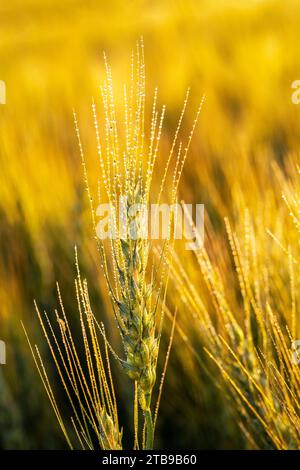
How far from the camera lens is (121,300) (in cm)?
76

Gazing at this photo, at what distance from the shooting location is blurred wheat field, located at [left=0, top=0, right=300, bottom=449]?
0.96 meters

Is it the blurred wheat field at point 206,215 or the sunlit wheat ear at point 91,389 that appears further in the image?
the blurred wheat field at point 206,215

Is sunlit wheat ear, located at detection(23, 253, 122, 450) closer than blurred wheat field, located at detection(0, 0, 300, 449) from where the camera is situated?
Yes

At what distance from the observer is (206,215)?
146 cm

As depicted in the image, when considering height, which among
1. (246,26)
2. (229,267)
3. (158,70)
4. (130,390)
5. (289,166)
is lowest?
(130,390)

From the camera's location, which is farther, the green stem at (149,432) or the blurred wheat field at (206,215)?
the blurred wheat field at (206,215)

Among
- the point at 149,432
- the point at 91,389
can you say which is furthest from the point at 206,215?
the point at 149,432

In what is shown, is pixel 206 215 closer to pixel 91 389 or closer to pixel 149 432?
pixel 91 389

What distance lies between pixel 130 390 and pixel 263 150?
0.90 m

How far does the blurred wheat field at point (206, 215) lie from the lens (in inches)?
38.0

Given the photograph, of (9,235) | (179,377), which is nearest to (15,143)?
(9,235)

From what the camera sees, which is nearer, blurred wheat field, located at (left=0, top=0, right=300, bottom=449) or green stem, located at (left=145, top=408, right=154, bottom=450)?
green stem, located at (left=145, top=408, right=154, bottom=450)

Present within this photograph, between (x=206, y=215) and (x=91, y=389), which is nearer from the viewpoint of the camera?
(x=91, y=389)

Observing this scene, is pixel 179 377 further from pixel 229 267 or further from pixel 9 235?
pixel 9 235
